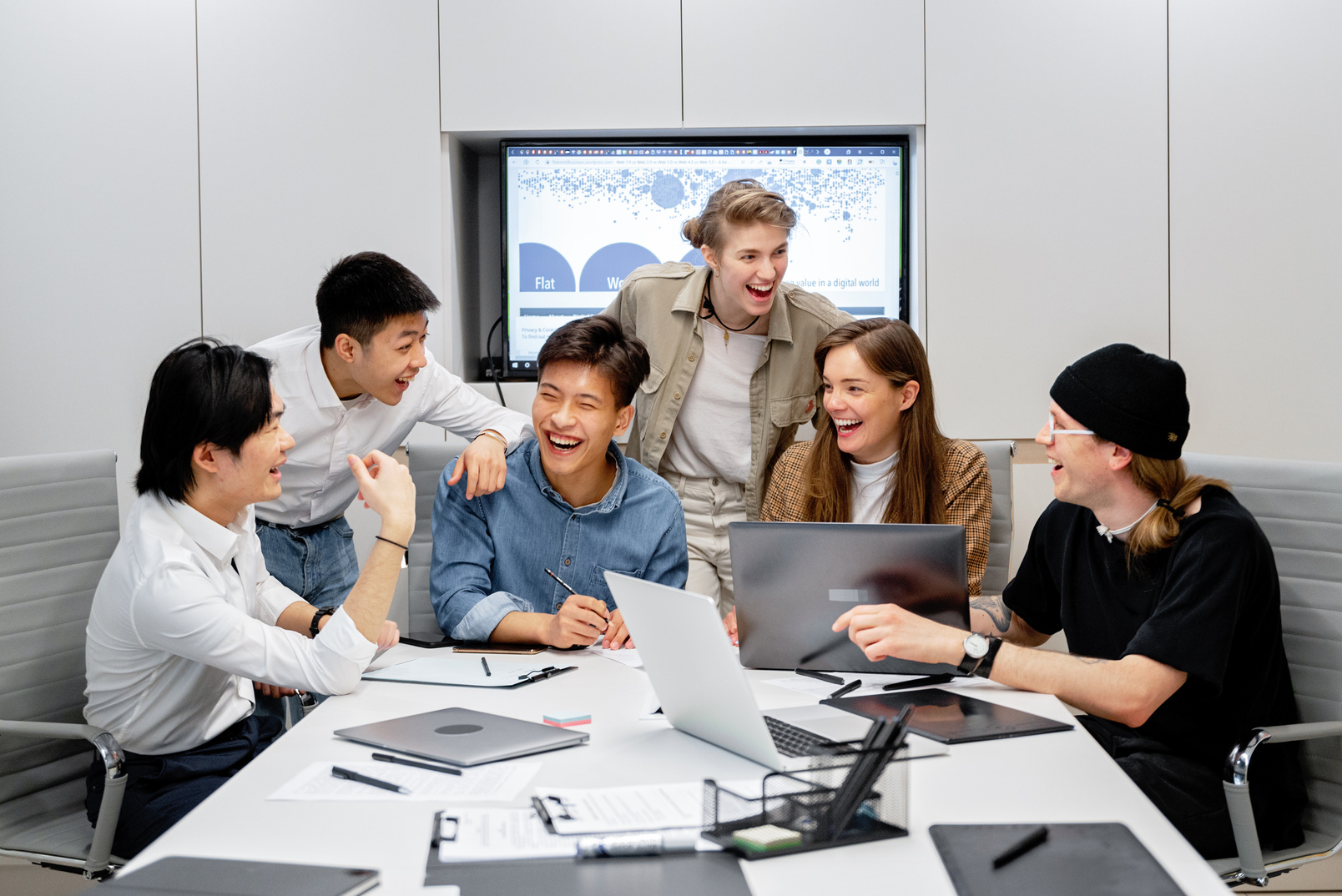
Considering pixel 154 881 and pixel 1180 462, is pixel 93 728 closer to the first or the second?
pixel 154 881

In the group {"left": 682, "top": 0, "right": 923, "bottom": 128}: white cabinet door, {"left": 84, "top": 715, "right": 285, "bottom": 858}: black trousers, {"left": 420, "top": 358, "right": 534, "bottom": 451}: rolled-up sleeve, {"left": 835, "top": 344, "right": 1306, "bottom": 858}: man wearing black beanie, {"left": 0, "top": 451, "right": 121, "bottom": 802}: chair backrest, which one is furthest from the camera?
{"left": 682, "top": 0, "right": 923, "bottom": 128}: white cabinet door

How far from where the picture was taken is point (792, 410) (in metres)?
2.75

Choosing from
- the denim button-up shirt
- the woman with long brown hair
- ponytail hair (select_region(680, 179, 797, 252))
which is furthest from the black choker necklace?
the denim button-up shirt

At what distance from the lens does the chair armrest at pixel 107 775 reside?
1.63 m

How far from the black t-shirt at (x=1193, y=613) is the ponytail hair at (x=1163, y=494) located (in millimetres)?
19

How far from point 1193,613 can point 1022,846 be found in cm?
71

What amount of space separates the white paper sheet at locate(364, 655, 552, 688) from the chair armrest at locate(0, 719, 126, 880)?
388mm

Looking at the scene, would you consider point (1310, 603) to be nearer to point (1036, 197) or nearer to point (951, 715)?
point (951, 715)

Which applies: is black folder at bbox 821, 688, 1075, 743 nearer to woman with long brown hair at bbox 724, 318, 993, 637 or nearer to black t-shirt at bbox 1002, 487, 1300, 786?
black t-shirt at bbox 1002, 487, 1300, 786

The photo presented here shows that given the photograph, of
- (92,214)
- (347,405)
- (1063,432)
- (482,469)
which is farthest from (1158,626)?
(92,214)

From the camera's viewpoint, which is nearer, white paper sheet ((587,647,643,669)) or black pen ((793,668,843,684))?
black pen ((793,668,843,684))

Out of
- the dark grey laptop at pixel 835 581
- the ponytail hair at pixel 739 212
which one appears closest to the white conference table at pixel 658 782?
the dark grey laptop at pixel 835 581

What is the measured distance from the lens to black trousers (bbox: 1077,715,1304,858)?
65.0 inches

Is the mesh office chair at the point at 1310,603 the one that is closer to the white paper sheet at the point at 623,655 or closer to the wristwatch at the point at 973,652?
the wristwatch at the point at 973,652
